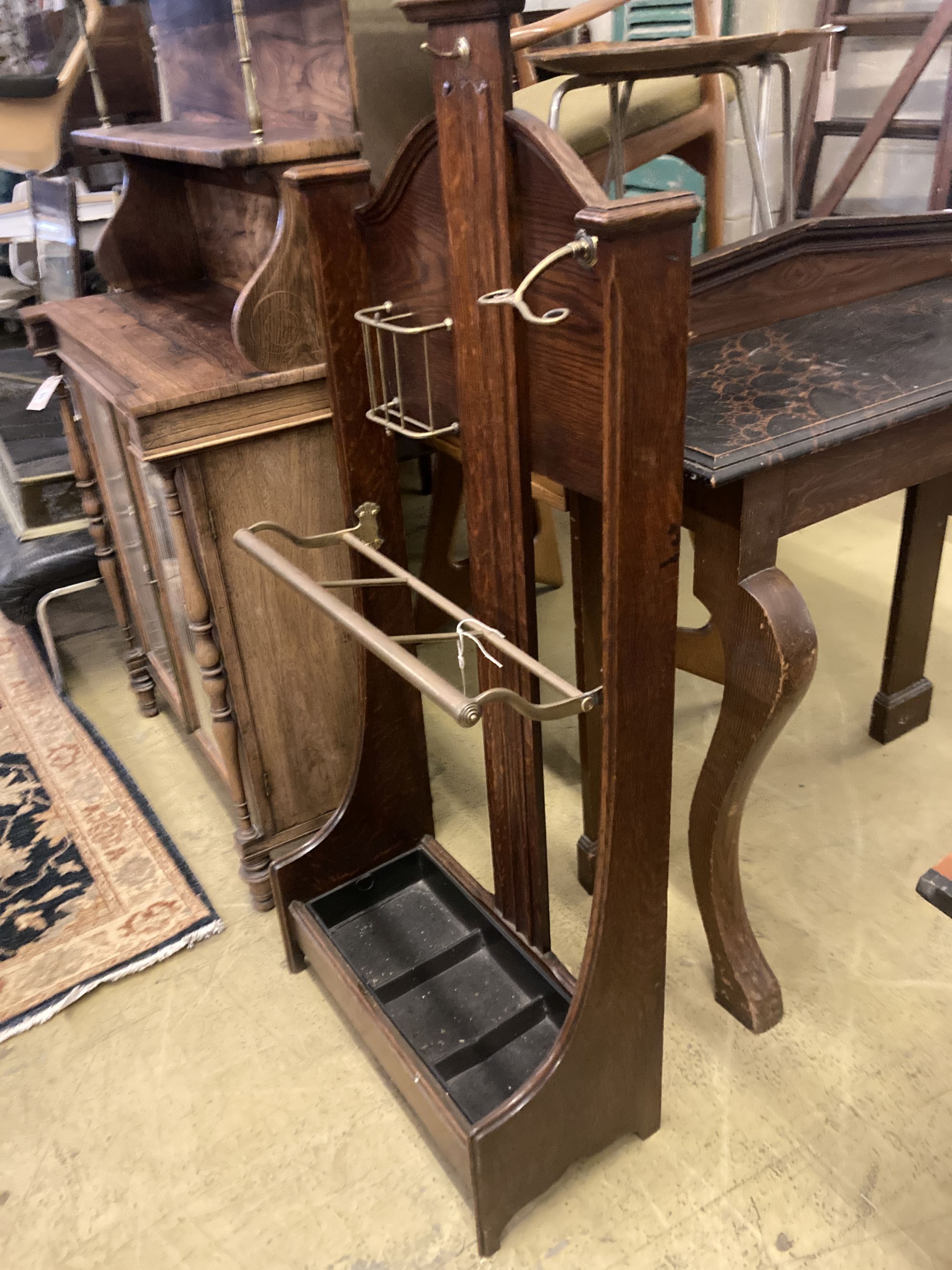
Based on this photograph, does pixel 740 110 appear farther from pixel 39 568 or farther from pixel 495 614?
pixel 39 568

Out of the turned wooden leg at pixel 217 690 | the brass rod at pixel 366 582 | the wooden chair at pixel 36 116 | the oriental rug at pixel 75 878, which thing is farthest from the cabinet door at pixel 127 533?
the wooden chair at pixel 36 116

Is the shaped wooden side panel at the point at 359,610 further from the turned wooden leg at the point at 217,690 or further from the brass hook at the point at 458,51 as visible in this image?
the brass hook at the point at 458,51

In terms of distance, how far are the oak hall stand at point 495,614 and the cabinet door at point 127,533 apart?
45 centimetres

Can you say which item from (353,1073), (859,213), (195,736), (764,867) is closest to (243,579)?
(195,736)

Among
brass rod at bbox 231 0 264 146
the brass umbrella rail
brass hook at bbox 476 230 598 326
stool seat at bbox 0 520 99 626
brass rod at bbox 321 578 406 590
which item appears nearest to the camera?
brass hook at bbox 476 230 598 326

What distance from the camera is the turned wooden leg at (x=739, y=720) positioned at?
108cm

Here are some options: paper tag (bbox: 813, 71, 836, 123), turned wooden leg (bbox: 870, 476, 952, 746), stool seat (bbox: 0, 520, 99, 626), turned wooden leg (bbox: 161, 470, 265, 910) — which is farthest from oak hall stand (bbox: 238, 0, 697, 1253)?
paper tag (bbox: 813, 71, 836, 123)

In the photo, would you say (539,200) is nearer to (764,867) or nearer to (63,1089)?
(764,867)

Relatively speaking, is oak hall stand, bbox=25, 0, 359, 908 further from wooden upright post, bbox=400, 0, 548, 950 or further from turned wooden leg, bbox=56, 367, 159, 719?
wooden upright post, bbox=400, 0, 548, 950

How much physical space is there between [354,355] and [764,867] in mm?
1043

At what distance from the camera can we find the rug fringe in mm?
1431

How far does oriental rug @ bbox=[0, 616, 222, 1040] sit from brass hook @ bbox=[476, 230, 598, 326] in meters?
1.12

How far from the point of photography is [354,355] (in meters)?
1.21

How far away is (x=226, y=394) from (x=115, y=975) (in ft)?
2.92
